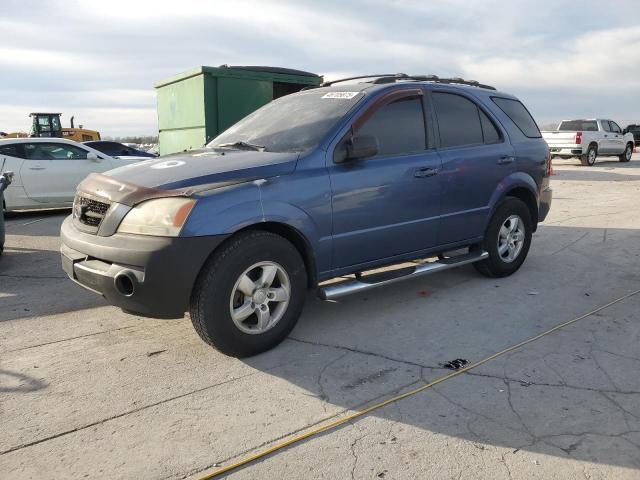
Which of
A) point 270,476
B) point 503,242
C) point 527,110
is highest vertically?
point 527,110

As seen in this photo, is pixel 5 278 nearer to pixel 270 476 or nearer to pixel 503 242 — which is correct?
pixel 270 476

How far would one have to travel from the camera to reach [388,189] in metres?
4.30

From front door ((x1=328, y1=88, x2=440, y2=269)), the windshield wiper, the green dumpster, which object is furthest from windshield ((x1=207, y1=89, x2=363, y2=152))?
the green dumpster

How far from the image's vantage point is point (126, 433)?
278 centimetres

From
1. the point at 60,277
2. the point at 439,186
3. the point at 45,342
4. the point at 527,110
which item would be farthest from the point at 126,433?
the point at 527,110

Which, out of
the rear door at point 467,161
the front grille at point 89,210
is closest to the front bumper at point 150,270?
the front grille at point 89,210

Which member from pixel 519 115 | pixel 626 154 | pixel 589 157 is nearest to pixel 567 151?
pixel 589 157

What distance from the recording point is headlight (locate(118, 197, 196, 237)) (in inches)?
129

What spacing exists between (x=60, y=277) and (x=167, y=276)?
3089 millimetres

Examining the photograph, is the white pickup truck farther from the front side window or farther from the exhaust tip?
the exhaust tip

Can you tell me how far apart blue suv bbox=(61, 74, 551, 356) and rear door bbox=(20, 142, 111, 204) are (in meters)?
6.59

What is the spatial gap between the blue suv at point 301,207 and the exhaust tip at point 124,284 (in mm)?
20

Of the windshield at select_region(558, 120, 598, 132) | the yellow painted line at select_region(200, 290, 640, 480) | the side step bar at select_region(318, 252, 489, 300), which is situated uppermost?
the windshield at select_region(558, 120, 598, 132)

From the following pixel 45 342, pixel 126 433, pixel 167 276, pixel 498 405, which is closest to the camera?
pixel 126 433
